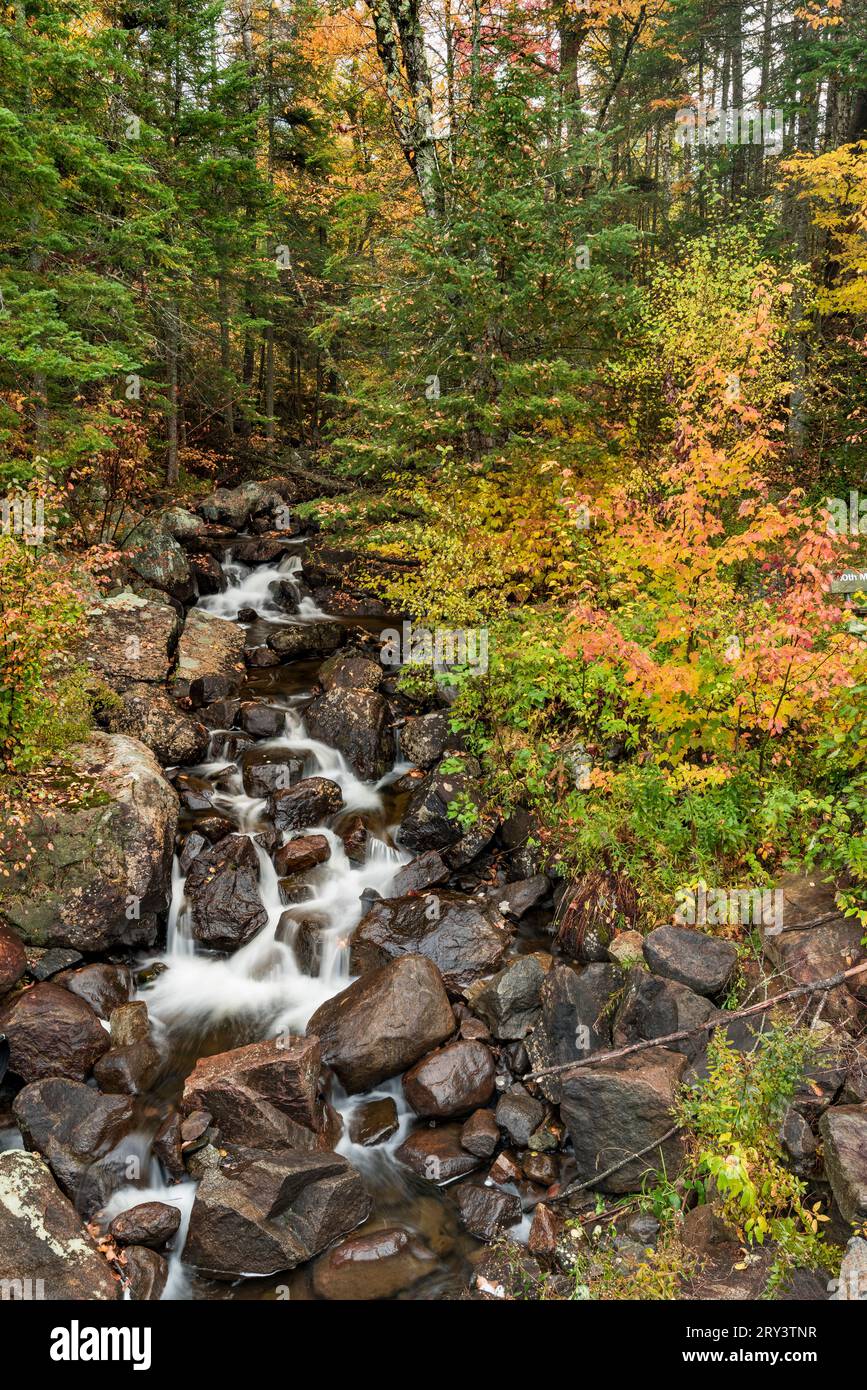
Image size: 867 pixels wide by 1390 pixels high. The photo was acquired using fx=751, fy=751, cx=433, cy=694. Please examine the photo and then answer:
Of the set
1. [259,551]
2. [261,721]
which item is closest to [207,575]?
[259,551]

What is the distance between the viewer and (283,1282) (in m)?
5.54

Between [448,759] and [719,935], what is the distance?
394 cm

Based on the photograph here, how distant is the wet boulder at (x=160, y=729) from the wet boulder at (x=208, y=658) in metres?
1.01

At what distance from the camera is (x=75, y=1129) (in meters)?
6.32

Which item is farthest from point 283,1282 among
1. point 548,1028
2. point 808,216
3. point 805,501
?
point 808,216

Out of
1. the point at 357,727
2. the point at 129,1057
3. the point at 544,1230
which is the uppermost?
the point at 357,727

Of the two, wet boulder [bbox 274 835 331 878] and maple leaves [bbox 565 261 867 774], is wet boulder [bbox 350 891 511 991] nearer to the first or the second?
wet boulder [bbox 274 835 331 878]

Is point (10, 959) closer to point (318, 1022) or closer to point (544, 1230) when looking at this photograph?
point (318, 1022)

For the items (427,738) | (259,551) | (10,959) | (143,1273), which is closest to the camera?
(143,1273)

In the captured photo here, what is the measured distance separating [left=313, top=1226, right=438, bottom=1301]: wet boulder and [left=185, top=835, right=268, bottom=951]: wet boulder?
11.6 ft

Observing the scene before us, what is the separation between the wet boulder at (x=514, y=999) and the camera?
280 inches

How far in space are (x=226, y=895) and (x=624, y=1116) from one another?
502cm

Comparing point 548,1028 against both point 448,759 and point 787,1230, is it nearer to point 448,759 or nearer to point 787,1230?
point 787,1230

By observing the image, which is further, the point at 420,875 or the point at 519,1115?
the point at 420,875
